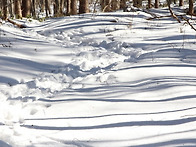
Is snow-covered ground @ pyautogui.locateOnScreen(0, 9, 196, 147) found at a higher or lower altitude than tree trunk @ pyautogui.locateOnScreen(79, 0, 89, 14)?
lower

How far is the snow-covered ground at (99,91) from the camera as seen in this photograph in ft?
9.65

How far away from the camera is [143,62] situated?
18.3 feet

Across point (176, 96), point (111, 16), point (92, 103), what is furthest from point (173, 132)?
point (111, 16)

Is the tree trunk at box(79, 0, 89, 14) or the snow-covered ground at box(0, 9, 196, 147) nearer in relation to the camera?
the snow-covered ground at box(0, 9, 196, 147)

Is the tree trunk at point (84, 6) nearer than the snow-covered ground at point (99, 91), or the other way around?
the snow-covered ground at point (99, 91)

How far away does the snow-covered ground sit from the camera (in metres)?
2.94

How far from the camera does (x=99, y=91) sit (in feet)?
13.9

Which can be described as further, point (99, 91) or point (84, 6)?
point (84, 6)

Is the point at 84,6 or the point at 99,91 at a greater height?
the point at 84,6

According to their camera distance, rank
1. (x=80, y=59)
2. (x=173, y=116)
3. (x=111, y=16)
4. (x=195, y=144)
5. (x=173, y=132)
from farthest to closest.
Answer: (x=111, y=16) < (x=80, y=59) < (x=173, y=116) < (x=173, y=132) < (x=195, y=144)

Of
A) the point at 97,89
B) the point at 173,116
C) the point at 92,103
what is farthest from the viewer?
the point at 97,89

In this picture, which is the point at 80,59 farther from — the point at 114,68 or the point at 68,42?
the point at 68,42

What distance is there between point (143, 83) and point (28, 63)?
105 inches

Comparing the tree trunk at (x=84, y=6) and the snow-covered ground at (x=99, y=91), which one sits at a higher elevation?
the tree trunk at (x=84, y=6)
